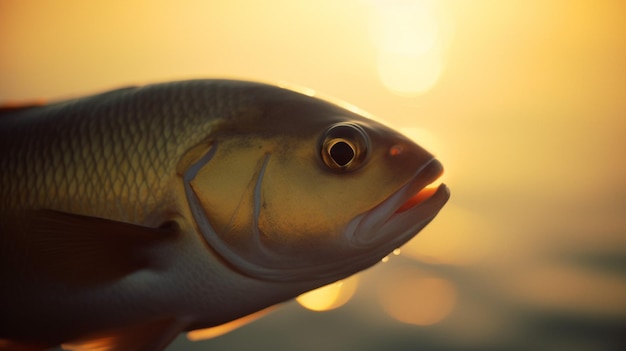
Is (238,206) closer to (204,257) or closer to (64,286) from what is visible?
(204,257)

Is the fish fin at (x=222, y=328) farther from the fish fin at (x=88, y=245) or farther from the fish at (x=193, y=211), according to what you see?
the fish fin at (x=88, y=245)

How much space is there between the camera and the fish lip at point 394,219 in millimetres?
1990

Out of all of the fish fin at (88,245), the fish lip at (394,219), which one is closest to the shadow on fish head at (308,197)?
the fish lip at (394,219)

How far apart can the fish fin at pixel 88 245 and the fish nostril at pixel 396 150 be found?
703 millimetres

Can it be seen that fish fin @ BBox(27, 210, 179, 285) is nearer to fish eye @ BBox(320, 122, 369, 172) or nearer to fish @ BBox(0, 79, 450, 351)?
fish @ BBox(0, 79, 450, 351)

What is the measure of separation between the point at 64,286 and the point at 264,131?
2.54ft

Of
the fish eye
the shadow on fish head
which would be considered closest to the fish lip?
the shadow on fish head

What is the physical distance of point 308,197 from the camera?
2.02 meters

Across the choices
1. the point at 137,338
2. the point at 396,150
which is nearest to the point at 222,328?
the point at 137,338

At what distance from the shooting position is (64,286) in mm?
2004

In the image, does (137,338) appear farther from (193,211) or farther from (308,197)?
(308,197)

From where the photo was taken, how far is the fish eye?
204 cm

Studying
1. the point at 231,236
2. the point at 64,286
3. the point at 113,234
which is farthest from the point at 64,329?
the point at 231,236

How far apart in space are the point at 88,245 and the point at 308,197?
26.0 inches
